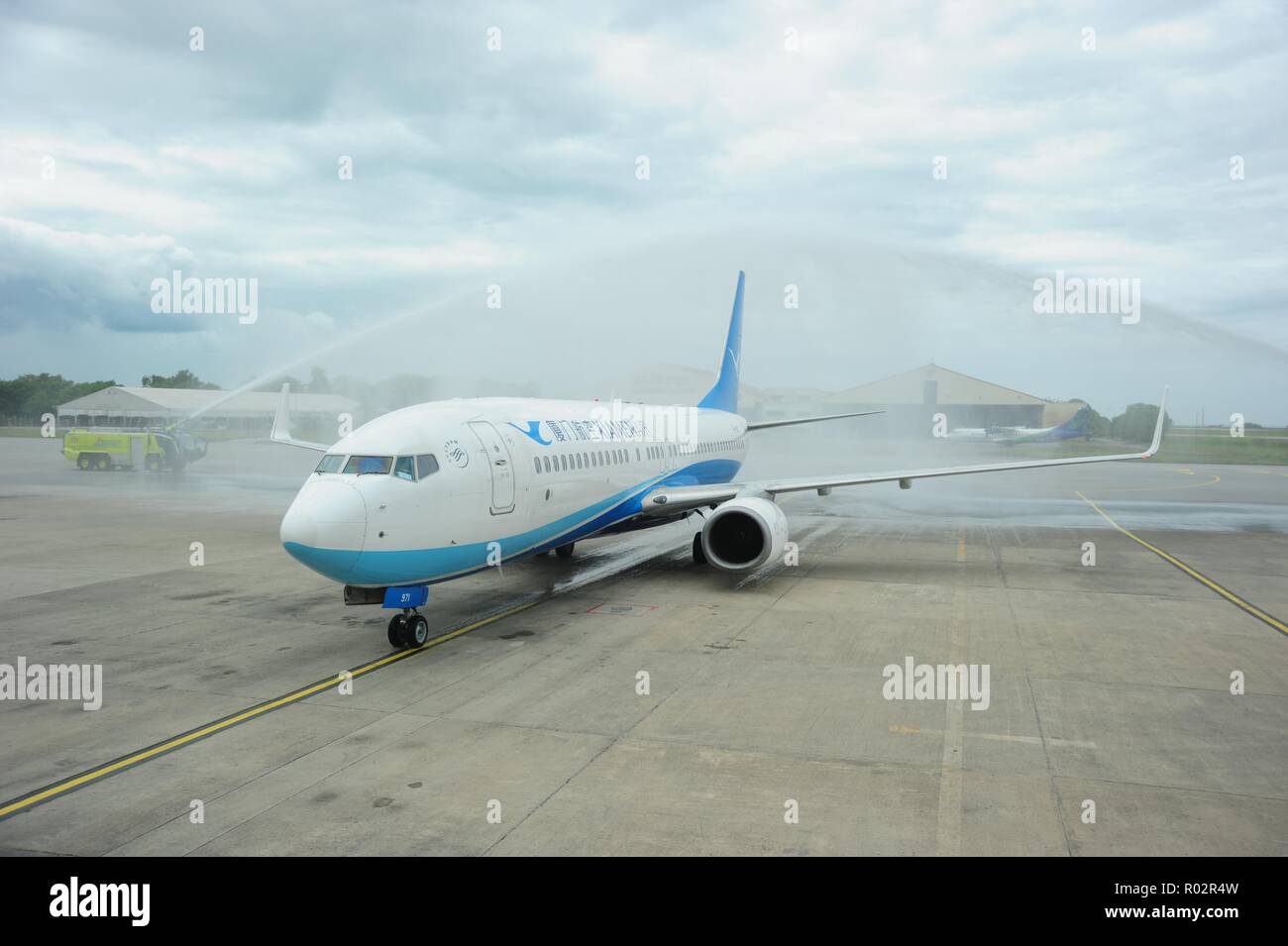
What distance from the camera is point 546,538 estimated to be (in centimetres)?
1692

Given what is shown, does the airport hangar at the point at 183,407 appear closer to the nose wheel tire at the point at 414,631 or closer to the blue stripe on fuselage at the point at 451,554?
the blue stripe on fuselage at the point at 451,554

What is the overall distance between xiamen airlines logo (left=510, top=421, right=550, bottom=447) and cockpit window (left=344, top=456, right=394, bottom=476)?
348cm

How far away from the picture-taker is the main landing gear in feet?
44.3

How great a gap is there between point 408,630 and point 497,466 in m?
3.14

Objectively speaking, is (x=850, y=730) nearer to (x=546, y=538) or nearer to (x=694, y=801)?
(x=694, y=801)

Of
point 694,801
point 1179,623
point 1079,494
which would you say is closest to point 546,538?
point 694,801

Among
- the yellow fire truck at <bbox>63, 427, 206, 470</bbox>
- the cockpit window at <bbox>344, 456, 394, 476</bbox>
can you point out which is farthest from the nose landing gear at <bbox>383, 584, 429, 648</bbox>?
the yellow fire truck at <bbox>63, 427, 206, 470</bbox>

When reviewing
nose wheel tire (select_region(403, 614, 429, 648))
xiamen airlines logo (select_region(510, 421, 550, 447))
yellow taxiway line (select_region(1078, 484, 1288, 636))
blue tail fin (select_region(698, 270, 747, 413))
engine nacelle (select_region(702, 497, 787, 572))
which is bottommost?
yellow taxiway line (select_region(1078, 484, 1288, 636))

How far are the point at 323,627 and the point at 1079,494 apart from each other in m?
38.8

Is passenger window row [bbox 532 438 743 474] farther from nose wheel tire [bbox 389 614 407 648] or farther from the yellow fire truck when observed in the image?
the yellow fire truck

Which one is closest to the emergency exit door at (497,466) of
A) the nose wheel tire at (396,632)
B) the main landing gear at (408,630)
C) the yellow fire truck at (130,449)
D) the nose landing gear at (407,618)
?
the nose landing gear at (407,618)

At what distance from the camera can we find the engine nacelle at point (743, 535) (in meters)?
18.5

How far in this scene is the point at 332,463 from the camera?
13148 mm

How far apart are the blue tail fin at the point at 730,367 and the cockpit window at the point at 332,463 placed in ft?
57.3
